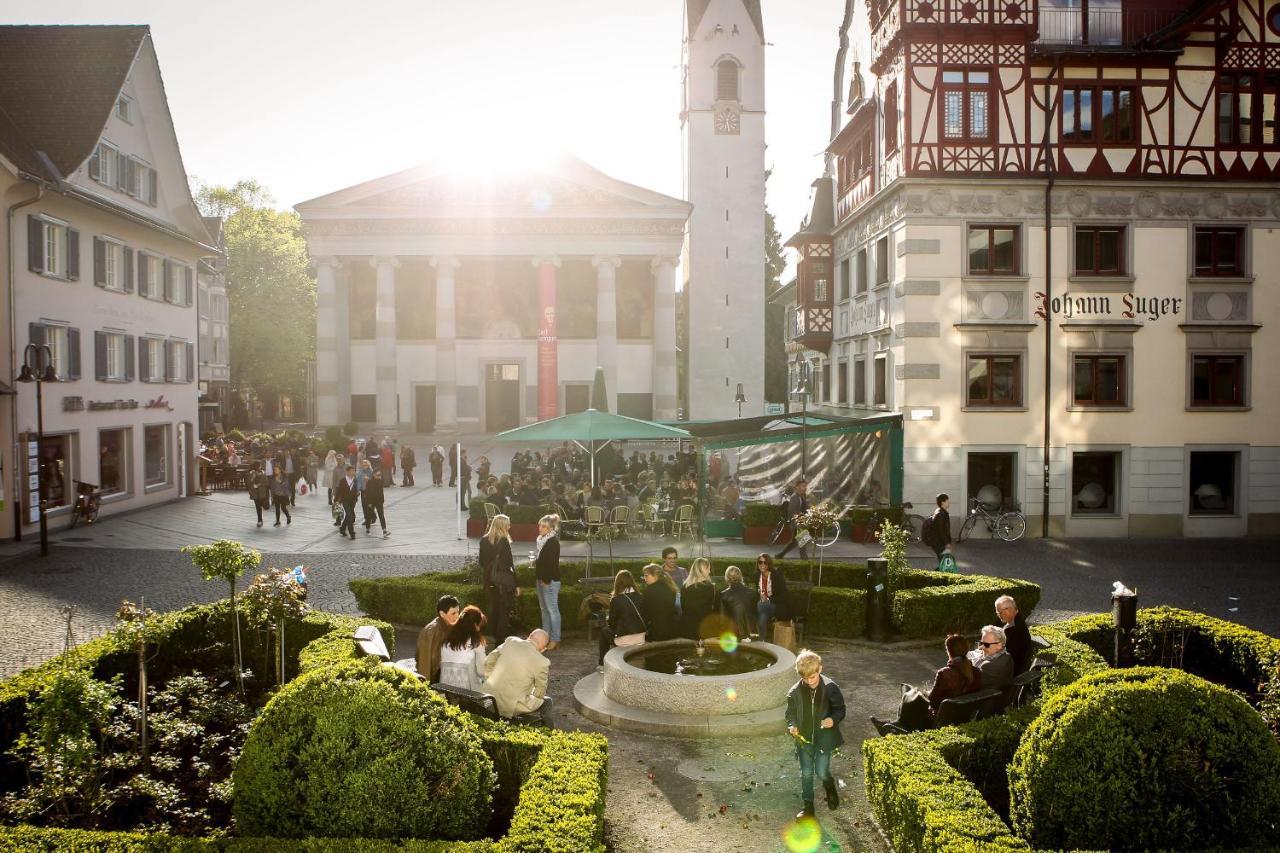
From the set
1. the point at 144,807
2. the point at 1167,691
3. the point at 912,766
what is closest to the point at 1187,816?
the point at 1167,691

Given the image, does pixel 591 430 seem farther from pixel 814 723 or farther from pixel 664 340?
pixel 664 340

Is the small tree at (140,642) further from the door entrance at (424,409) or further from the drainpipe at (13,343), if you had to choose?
the door entrance at (424,409)

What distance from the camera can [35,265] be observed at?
2412cm

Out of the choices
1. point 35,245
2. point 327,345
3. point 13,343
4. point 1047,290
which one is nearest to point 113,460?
point 13,343

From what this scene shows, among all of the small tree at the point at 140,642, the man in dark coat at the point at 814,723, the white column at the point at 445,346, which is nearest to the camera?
the man in dark coat at the point at 814,723

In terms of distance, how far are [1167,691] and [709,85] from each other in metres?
50.6

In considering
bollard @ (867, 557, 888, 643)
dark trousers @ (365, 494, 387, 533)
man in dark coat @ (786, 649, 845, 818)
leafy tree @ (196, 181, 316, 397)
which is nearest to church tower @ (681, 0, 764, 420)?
leafy tree @ (196, 181, 316, 397)

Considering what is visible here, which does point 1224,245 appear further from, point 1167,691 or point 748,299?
point 748,299

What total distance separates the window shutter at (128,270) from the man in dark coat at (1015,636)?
88.0 feet

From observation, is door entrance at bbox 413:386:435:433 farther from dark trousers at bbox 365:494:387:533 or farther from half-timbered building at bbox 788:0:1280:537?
half-timbered building at bbox 788:0:1280:537

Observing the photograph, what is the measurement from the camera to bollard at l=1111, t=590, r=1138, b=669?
1164 cm

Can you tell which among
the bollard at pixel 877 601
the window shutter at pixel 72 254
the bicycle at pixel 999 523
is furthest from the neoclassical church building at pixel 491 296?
the bollard at pixel 877 601

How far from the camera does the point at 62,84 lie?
2781cm

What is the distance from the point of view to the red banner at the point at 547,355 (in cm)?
4712
